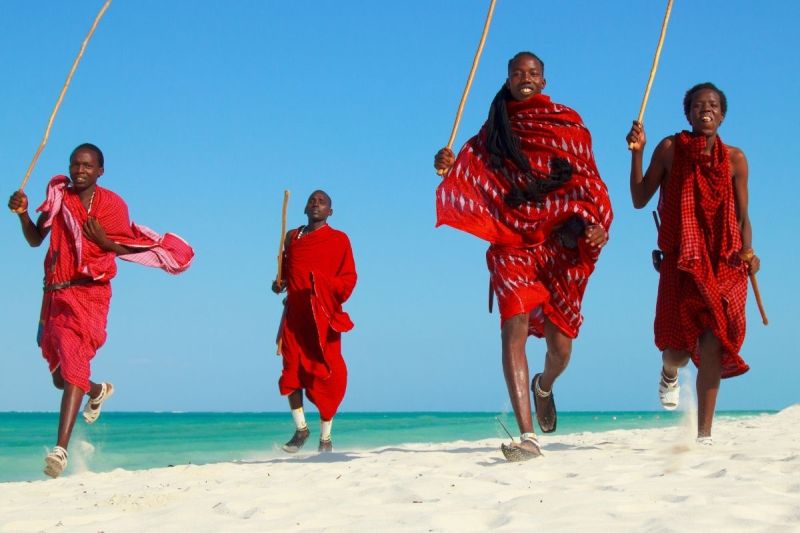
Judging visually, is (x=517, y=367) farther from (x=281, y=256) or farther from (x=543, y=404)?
(x=281, y=256)

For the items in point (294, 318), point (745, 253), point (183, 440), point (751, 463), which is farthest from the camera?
point (183, 440)

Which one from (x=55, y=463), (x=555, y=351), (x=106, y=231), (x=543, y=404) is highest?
(x=106, y=231)

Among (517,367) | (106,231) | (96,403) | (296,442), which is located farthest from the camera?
(296,442)

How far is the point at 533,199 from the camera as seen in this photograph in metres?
6.43

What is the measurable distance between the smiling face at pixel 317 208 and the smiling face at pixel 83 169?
2.46m

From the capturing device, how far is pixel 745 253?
6.44 m

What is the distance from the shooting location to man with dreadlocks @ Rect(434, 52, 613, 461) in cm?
637

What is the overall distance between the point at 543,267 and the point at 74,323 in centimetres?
313

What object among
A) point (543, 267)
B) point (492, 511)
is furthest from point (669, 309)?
point (492, 511)

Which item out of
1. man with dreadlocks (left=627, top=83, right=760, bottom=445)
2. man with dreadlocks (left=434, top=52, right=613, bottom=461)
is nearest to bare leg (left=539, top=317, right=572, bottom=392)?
man with dreadlocks (left=434, top=52, right=613, bottom=461)

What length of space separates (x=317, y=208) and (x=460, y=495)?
5.39 meters

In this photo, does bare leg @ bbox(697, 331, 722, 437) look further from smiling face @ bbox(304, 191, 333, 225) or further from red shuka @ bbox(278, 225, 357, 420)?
smiling face @ bbox(304, 191, 333, 225)

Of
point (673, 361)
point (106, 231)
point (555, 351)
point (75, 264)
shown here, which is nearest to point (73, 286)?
point (75, 264)

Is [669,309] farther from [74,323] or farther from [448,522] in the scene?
[74,323]
